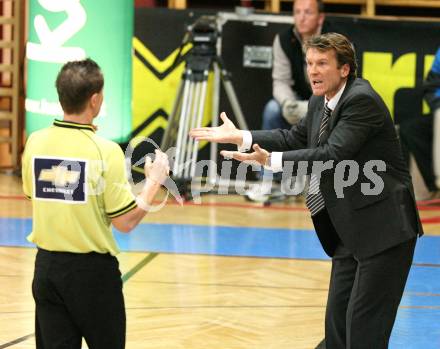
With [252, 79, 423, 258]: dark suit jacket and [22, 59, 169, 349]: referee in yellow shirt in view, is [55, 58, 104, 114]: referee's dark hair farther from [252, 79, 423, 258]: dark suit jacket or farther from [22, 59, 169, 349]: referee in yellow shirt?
[252, 79, 423, 258]: dark suit jacket

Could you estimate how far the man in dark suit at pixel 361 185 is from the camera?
3904 millimetres

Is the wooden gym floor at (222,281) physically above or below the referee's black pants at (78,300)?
below

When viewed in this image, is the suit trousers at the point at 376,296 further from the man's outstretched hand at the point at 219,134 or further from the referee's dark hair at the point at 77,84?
the referee's dark hair at the point at 77,84

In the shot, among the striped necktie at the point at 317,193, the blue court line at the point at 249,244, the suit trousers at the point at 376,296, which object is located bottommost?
the blue court line at the point at 249,244

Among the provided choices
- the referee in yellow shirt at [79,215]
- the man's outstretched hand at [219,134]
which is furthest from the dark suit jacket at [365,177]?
the referee in yellow shirt at [79,215]

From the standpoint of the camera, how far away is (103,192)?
3436mm

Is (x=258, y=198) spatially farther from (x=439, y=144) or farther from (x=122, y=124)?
(x=122, y=124)

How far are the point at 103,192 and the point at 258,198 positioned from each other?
616cm

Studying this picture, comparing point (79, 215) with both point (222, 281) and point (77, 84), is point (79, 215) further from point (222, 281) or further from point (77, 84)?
point (222, 281)

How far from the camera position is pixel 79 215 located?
3428mm

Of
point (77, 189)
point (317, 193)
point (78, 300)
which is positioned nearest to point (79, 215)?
point (77, 189)

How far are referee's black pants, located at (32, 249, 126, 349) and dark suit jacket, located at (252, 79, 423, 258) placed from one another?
99 centimetres

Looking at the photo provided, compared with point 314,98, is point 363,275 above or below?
below

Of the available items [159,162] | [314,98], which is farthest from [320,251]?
[159,162]
